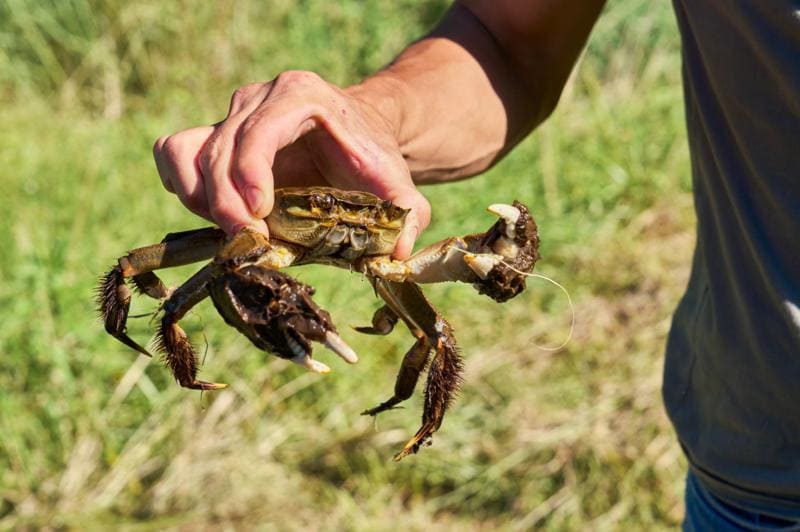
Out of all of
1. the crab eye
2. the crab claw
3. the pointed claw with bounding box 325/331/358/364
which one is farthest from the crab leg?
the pointed claw with bounding box 325/331/358/364

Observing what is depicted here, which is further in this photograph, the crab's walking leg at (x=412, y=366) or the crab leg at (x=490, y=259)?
the crab's walking leg at (x=412, y=366)

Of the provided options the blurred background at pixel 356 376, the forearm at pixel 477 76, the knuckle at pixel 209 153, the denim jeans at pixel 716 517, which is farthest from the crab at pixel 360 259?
the blurred background at pixel 356 376

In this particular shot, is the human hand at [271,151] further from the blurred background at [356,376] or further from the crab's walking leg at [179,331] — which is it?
the blurred background at [356,376]

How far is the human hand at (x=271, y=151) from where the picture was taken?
65.2 inches

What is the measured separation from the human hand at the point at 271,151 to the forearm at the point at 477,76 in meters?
0.19

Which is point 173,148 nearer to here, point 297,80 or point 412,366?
point 297,80

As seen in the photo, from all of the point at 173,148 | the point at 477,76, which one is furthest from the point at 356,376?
the point at 173,148

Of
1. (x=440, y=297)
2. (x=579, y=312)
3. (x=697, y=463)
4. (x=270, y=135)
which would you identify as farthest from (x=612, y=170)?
(x=270, y=135)

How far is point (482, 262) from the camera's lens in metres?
1.83

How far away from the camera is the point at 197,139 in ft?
5.74

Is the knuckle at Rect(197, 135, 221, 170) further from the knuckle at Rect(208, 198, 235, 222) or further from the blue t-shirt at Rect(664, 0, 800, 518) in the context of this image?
the blue t-shirt at Rect(664, 0, 800, 518)

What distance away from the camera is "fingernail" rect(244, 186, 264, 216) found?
1.63 metres

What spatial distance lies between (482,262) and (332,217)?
0.83 feet

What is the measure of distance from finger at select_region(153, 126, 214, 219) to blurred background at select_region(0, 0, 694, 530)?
1119 mm
